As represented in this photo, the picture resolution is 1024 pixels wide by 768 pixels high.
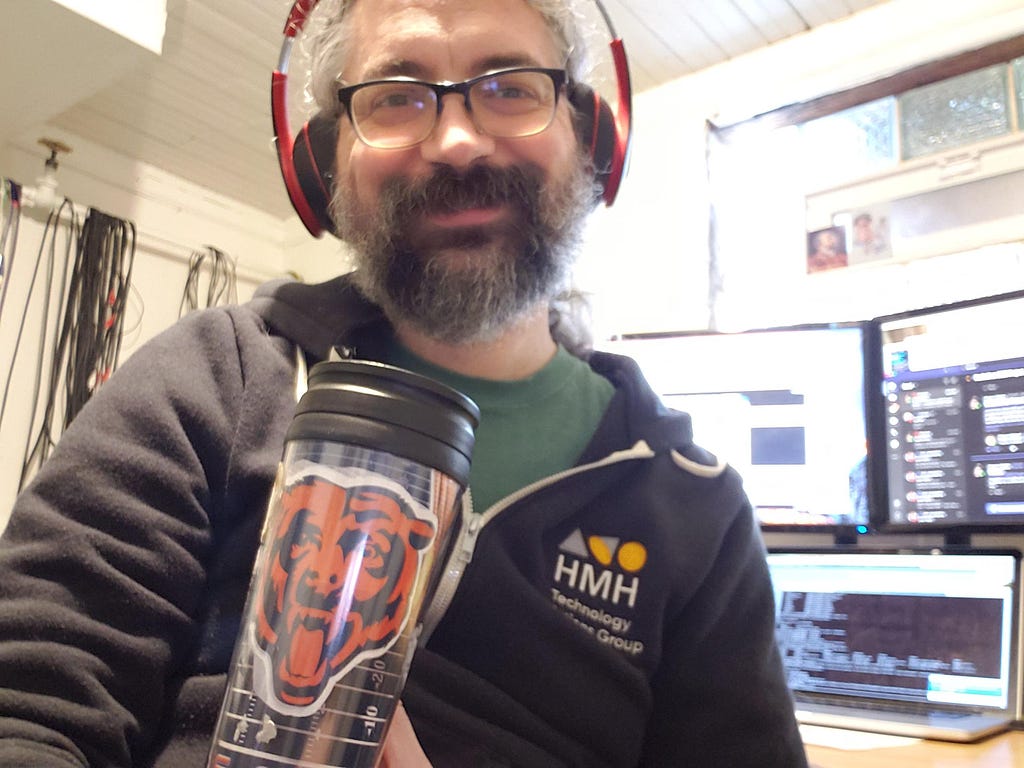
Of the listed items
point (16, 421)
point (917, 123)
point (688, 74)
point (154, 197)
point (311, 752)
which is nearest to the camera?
point (311, 752)

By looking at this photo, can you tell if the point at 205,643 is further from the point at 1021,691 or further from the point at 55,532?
the point at 1021,691

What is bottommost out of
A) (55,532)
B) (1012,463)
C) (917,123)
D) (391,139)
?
(55,532)

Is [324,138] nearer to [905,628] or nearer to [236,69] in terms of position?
[905,628]

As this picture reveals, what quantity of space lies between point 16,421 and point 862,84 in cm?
234

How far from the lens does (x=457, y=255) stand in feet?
2.53

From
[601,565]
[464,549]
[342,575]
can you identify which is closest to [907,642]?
[601,565]

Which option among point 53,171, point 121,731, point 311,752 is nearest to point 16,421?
point 53,171

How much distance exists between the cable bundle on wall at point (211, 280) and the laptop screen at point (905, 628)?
85.1 inches

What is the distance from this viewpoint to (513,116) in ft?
2.67

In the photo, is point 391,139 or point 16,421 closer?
point 391,139

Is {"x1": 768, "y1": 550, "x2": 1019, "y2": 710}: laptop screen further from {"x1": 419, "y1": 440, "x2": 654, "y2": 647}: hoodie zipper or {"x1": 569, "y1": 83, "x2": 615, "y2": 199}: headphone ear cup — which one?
{"x1": 569, "y1": 83, "x2": 615, "y2": 199}: headphone ear cup

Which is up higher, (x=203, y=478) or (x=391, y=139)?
(x=391, y=139)

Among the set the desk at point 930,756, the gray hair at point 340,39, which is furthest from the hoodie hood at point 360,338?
the desk at point 930,756

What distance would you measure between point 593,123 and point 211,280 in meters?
2.12
